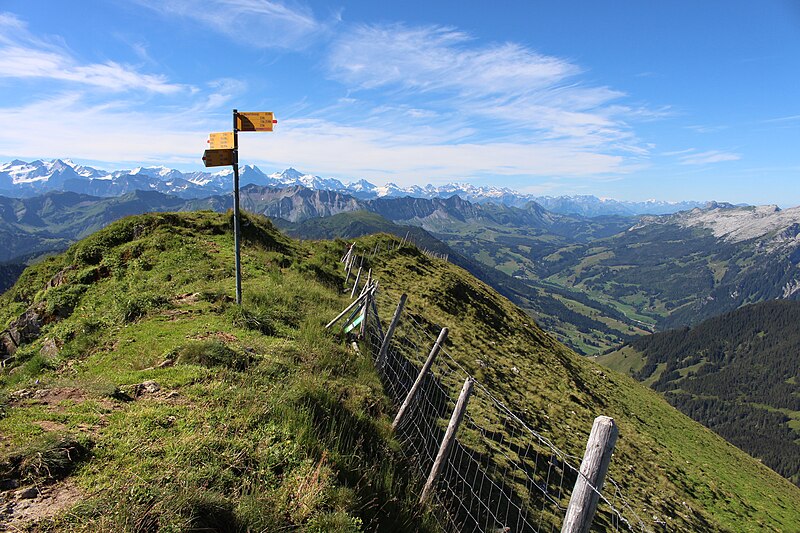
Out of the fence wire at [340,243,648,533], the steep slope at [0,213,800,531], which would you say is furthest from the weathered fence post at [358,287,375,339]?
the steep slope at [0,213,800,531]

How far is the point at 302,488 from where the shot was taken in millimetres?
5344

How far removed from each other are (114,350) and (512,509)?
1128cm

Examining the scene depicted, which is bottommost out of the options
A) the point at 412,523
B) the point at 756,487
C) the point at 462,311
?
the point at 756,487

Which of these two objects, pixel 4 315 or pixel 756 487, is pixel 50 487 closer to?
pixel 4 315

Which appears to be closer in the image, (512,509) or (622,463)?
(512,509)

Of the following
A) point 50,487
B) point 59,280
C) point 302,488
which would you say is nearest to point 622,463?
point 302,488

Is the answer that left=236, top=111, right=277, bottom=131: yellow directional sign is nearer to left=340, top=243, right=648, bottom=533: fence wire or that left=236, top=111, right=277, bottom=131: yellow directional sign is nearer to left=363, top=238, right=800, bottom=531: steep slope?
left=340, top=243, right=648, bottom=533: fence wire

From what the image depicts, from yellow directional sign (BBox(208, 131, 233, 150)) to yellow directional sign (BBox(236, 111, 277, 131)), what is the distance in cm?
40

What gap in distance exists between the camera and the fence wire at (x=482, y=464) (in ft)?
28.8

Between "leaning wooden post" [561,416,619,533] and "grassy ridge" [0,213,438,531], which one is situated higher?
"leaning wooden post" [561,416,619,533]

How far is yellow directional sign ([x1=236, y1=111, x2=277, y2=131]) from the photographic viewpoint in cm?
1230

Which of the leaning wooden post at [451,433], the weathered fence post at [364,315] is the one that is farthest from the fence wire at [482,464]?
the leaning wooden post at [451,433]

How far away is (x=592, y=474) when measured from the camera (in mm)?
4664

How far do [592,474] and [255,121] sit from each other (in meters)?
12.5
